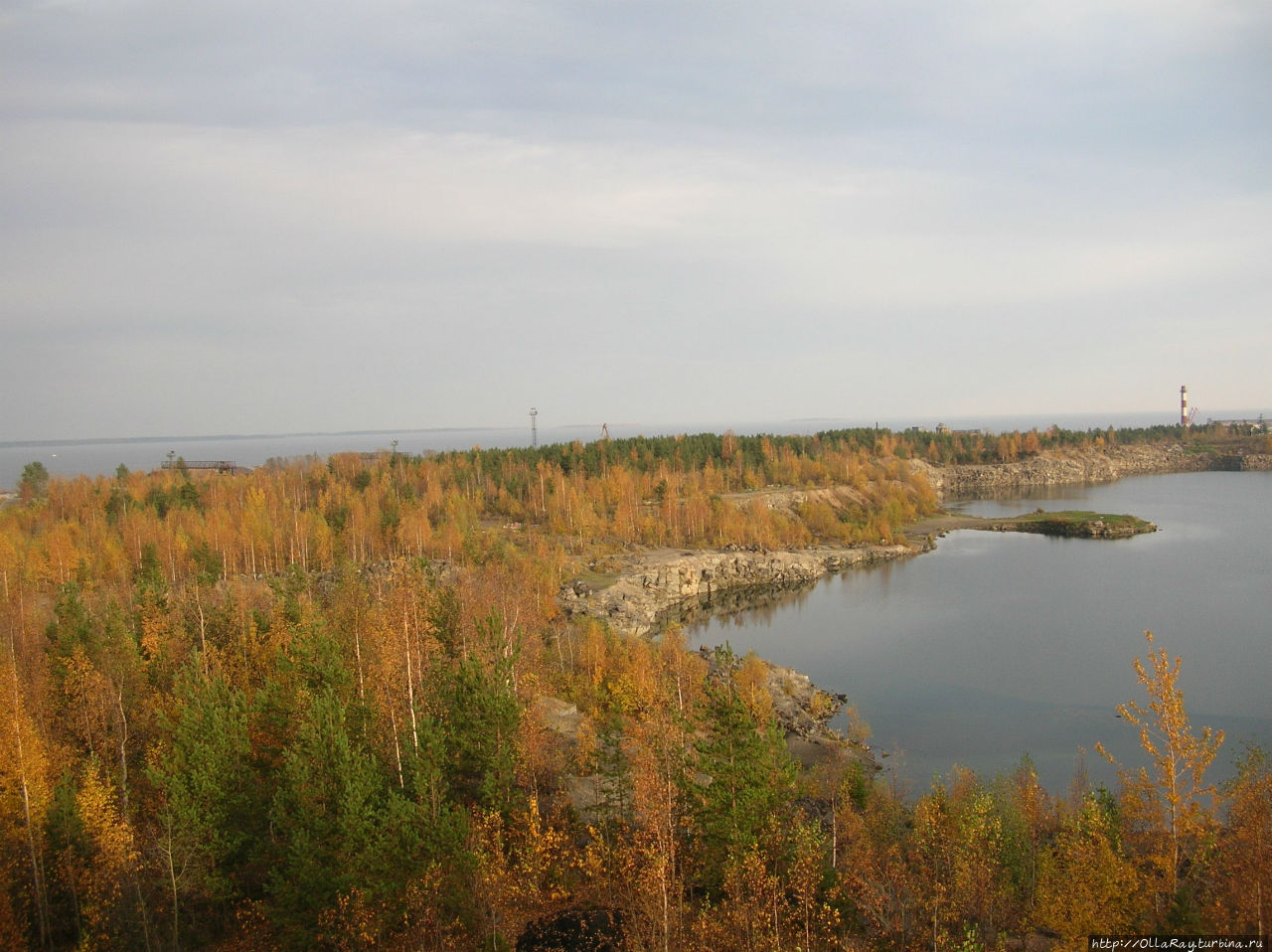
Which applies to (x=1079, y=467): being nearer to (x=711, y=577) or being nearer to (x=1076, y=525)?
(x=1076, y=525)

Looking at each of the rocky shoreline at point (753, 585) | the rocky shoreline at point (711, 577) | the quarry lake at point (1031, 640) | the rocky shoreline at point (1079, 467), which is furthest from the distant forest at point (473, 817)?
the rocky shoreline at point (1079, 467)

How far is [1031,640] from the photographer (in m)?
37.0

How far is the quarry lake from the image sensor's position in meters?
25.8

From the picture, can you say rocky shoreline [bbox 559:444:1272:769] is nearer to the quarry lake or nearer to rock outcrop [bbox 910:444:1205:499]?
the quarry lake

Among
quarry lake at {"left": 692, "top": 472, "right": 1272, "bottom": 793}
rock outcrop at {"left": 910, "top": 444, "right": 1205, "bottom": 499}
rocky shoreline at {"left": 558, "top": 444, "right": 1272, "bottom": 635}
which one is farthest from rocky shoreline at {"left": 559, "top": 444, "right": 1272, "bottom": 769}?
rock outcrop at {"left": 910, "top": 444, "right": 1205, "bottom": 499}

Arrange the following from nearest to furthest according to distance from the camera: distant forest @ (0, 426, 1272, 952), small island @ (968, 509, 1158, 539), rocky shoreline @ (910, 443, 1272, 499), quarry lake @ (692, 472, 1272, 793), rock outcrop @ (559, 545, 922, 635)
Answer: distant forest @ (0, 426, 1272, 952)
quarry lake @ (692, 472, 1272, 793)
rock outcrop @ (559, 545, 922, 635)
small island @ (968, 509, 1158, 539)
rocky shoreline @ (910, 443, 1272, 499)

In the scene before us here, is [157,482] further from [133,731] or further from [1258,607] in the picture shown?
[1258,607]

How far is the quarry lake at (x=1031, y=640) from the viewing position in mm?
25844

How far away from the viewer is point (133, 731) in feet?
61.2

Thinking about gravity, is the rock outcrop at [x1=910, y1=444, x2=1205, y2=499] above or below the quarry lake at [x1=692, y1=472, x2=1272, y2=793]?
above

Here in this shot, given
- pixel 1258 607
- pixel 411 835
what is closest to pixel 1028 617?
pixel 1258 607

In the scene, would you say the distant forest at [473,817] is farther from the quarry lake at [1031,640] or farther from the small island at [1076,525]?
the small island at [1076,525]

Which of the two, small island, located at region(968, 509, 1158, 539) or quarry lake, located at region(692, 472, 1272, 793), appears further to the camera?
small island, located at region(968, 509, 1158, 539)

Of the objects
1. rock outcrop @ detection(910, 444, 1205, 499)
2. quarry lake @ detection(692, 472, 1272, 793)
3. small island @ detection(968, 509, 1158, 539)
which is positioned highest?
rock outcrop @ detection(910, 444, 1205, 499)
